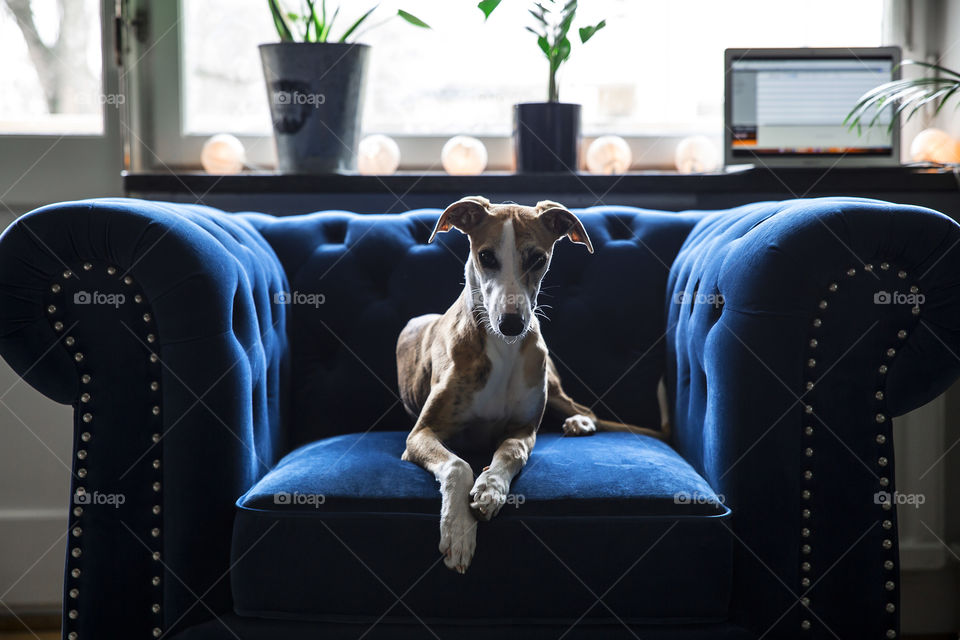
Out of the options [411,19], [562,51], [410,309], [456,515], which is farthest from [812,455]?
[411,19]

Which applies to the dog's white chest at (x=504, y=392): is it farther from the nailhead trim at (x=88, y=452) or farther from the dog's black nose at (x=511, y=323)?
the nailhead trim at (x=88, y=452)

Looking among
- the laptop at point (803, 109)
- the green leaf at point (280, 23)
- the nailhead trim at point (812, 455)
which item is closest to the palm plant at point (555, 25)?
the laptop at point (803, 109)

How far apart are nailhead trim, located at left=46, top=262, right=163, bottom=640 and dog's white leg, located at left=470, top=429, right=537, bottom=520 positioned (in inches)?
23.6

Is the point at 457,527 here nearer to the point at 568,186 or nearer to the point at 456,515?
the point at 456,515

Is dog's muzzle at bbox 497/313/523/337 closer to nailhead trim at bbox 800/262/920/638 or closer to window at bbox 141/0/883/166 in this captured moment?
nailhead trim at bbox 800/262/920/638

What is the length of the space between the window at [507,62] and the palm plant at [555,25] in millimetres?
322

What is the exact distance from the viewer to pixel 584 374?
213 centimetres

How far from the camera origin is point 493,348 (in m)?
1.80

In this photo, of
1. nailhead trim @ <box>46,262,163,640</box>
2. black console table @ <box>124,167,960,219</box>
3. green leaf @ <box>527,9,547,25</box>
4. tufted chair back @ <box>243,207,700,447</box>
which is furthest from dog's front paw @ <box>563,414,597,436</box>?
green leaf @ <box>527,9,547,25</box>

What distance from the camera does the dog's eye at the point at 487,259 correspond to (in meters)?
1.72

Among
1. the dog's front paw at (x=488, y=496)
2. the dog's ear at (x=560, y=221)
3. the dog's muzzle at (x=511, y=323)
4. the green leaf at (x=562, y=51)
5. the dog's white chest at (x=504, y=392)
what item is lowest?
the dog's front paw at (x=488, y=496)

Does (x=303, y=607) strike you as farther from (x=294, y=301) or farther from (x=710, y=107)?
(x=710, y=107)

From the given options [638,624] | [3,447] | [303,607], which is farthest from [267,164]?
[638,624]

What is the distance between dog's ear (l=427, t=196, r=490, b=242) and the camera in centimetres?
177
